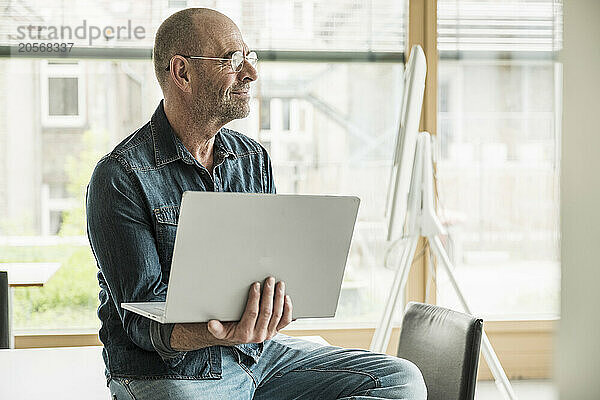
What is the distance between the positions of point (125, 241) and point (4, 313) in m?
1.10

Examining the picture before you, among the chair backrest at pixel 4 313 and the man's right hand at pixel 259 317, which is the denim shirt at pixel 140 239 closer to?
the man's right hand at pixel 259 317

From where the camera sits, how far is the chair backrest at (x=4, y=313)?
253 centimetres

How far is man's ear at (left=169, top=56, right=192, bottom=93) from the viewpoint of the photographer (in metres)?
1.92

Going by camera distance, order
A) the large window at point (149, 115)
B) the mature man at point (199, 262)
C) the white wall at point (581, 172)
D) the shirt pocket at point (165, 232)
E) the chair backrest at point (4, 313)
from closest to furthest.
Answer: the white wall at point (581, 172), the mature man at point (199, 262), the shirt pocket at point (165, 232), the chair backrest at point (4, 313), the large window at point (149, 115)

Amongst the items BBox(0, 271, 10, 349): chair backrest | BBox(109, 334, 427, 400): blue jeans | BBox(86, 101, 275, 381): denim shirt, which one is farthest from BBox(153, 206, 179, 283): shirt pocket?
BBox(0, 271, 10, 349): chair backrest

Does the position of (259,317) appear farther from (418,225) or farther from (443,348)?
(418,225)

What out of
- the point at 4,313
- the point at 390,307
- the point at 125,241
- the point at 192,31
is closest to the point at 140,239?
the point at 125,241

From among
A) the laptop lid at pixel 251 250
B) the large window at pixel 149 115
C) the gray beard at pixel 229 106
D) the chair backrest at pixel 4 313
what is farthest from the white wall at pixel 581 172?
the large window at pixel 149 115

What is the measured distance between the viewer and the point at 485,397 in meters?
3.59

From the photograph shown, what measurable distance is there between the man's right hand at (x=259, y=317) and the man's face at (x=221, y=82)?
582 mm

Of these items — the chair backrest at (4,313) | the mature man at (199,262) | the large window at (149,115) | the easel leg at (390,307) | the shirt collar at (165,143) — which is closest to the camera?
the mature man at (199,262)

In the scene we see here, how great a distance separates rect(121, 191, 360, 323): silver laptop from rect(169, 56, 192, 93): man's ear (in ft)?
1.98

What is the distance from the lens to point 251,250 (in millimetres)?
1464

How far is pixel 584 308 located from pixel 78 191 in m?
3.76
